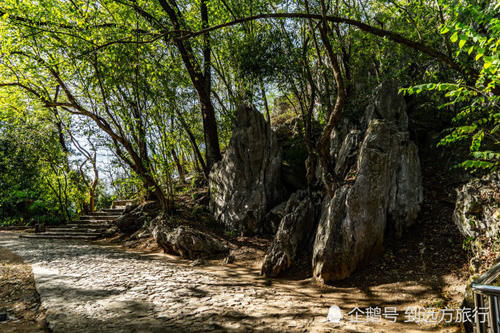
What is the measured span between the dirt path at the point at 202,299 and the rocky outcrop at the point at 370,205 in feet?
2.09

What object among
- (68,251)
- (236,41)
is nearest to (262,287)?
(68,251)

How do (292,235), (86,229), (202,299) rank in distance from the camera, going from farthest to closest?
(86,229) → (292,235) → (202,299)

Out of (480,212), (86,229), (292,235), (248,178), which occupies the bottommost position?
(86,229)

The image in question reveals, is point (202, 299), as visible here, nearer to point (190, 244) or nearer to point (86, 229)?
point (190, 244)

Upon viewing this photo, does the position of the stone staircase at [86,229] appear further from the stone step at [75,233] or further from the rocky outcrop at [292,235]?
the rocky outcrop at [292,235]

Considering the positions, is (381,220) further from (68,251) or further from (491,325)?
(68,251)

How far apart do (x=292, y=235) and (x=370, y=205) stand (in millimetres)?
2010

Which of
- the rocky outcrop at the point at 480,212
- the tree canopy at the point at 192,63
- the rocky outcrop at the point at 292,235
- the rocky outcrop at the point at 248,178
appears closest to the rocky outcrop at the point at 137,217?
the tree canopy at the point at 192,63

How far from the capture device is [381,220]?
547 centimetres

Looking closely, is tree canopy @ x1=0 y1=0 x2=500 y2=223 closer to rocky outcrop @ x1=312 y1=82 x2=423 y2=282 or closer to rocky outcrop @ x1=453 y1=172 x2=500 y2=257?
rocky outcrop @ x1=312 y1=82 x2=423 y2=282

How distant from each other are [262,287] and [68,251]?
675 cm

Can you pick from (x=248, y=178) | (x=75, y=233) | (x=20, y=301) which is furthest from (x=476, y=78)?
(x=75, y=233)

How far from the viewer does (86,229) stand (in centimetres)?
1217

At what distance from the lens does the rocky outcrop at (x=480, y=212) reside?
13.9ft
